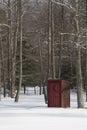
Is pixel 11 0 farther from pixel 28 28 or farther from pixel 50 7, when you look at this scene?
pixel 28 28

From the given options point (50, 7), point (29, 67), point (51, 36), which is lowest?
point (29, 67)

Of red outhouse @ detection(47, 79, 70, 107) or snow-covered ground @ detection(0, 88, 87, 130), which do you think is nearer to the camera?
snow-covered ground @ detection(0, 88, 87, 130)

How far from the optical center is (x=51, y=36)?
91.7 ft

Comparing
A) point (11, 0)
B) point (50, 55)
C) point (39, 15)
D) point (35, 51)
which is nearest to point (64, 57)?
point (35, 51)

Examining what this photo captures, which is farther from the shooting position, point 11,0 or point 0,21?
point 0,21

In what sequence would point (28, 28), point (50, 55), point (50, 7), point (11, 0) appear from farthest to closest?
point (28, 28) → point (11, 0) → point (50, 55) → point (50, 7)
